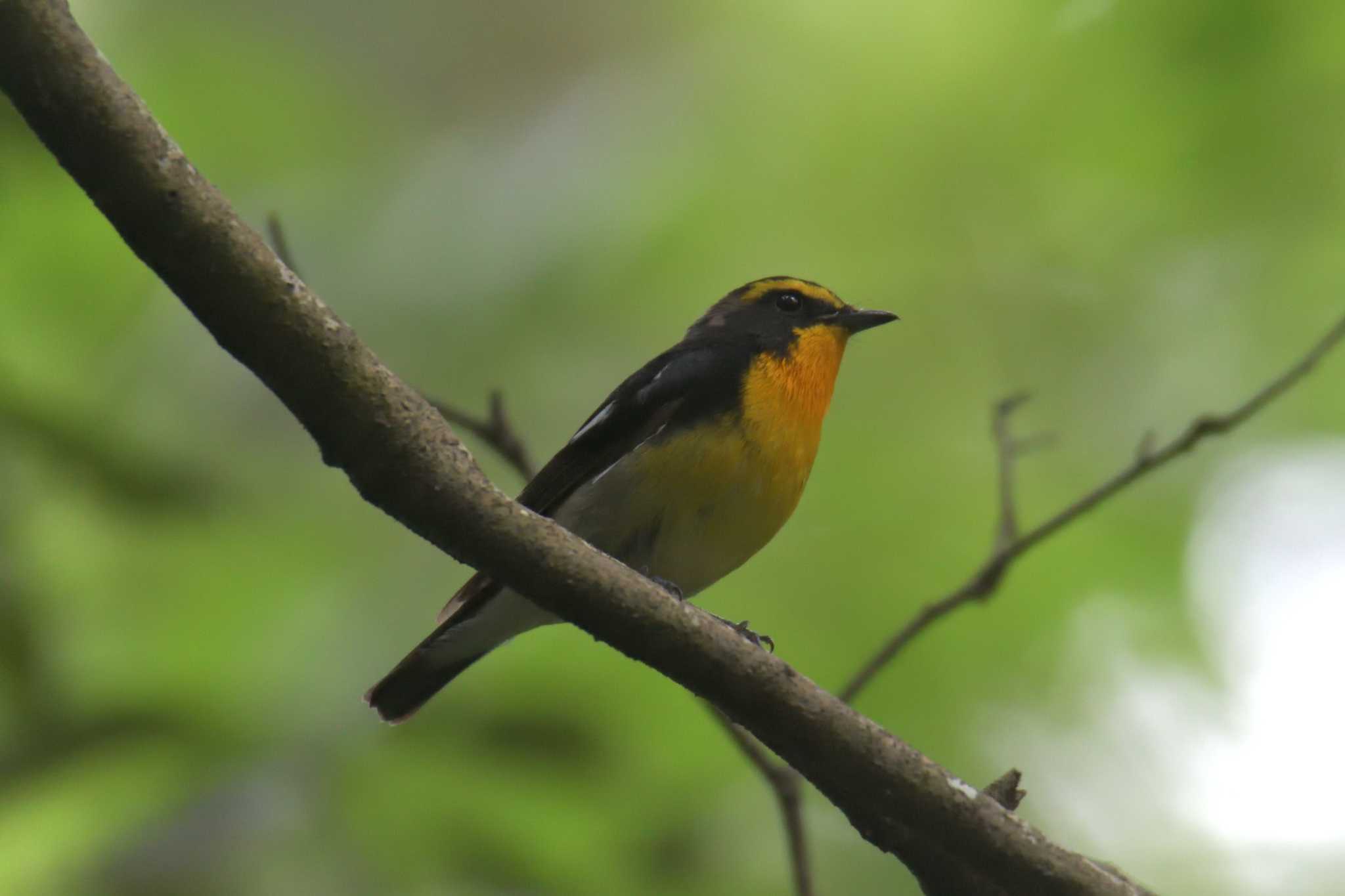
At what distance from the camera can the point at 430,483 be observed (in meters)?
2.55

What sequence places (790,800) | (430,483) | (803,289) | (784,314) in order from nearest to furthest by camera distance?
(430,483)
(790,800)
(784,314)
(803,289)

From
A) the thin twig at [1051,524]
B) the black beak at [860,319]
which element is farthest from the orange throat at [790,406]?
the thin twig at [1051,524]

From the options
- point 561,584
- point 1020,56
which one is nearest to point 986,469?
point 1020,56

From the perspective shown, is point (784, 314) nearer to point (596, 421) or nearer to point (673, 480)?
point (596, 421)

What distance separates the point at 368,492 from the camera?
2.55 meters

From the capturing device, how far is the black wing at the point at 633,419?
14.8 ft

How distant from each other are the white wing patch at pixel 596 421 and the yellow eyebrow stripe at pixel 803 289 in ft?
3.21

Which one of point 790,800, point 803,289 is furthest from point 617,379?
point 790,800

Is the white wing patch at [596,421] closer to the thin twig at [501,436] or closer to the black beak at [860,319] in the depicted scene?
the thin twig at [501,436]

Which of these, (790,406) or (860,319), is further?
(860,319)

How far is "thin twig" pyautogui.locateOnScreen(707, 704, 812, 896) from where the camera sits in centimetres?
380

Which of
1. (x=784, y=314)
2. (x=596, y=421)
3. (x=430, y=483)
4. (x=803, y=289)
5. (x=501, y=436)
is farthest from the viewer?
(x=803, y=289)

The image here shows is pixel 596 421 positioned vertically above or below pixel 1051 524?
below

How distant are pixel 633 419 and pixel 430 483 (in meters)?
2.05
